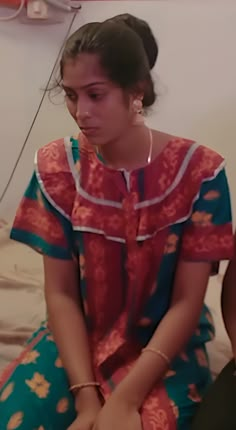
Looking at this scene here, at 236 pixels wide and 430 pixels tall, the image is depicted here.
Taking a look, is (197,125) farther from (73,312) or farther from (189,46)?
(73,312)

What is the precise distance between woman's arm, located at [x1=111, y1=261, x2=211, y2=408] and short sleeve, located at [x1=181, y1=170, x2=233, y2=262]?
0.02m

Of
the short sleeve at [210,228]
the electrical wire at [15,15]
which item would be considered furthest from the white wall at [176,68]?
Answer: the short sleeve at [210,228]

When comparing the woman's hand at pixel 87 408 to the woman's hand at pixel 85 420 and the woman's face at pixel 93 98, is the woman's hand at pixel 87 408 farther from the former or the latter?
the woman's face at pixel 93 98

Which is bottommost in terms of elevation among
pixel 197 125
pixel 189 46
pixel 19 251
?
pixel 19 251

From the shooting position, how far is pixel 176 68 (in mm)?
2057

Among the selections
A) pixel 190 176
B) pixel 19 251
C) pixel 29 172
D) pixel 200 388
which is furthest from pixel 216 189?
pixel 29 172

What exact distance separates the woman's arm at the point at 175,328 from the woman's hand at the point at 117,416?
0.02 metres

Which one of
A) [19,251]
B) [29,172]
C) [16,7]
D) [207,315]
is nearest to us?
[207,315]

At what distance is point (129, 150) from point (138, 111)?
68mm

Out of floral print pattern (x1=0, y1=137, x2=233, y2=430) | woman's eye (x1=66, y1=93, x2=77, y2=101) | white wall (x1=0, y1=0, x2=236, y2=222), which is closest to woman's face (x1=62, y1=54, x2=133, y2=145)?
woman's eye (x1=66, y1=93, x2=77, y2=101)

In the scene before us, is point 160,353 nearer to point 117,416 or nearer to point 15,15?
point 117,416

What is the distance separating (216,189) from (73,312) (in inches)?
12.5

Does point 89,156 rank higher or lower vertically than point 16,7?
higher

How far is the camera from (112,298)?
1144 millimetres
